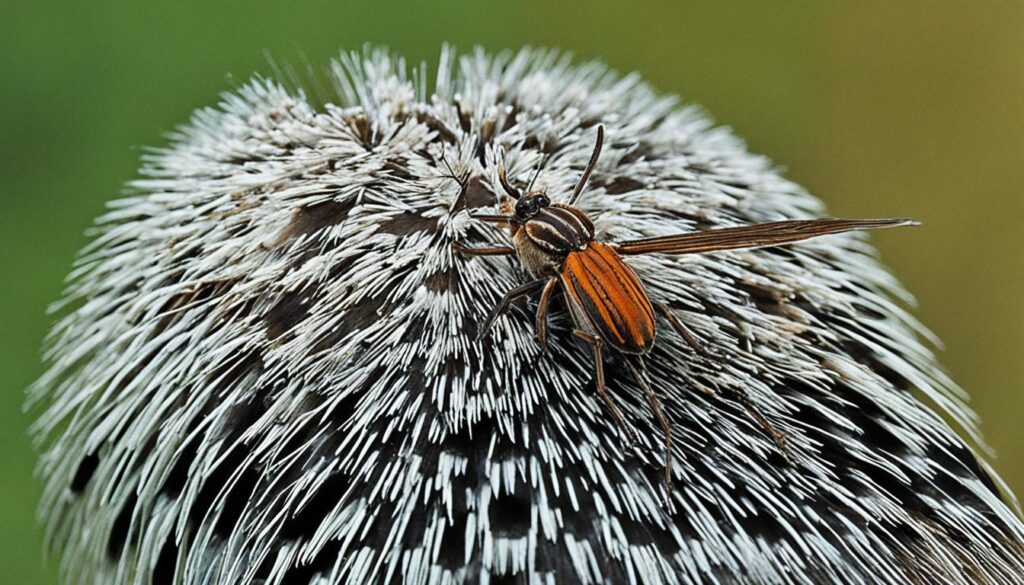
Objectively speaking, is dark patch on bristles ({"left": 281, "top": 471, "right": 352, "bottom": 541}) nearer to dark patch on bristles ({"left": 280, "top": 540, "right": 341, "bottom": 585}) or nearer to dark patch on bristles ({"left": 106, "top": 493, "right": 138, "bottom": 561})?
dark patch on bristles ({"left": 280, "top": 540, "right": 341, "bottom": 585})

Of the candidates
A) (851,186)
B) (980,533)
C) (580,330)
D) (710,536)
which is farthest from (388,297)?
(851,186)

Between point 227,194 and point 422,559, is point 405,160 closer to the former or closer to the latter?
point 227,194

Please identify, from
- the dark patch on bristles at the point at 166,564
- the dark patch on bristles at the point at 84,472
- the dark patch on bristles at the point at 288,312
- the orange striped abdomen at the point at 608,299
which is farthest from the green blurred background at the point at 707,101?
the orange striped abdomen at the point at 608,299

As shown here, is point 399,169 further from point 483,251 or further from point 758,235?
point 758,235

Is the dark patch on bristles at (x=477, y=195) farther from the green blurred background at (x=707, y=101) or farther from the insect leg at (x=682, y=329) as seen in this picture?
the green blurred background at (x=707, y=101)

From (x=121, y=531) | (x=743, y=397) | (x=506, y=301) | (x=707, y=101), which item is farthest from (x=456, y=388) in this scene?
(x=707, y=101)

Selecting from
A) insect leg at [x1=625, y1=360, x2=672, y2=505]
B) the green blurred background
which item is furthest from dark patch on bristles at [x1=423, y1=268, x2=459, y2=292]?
the green blurred background

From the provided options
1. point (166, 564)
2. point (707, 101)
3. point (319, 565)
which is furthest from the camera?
Answer: point (707, 101)
